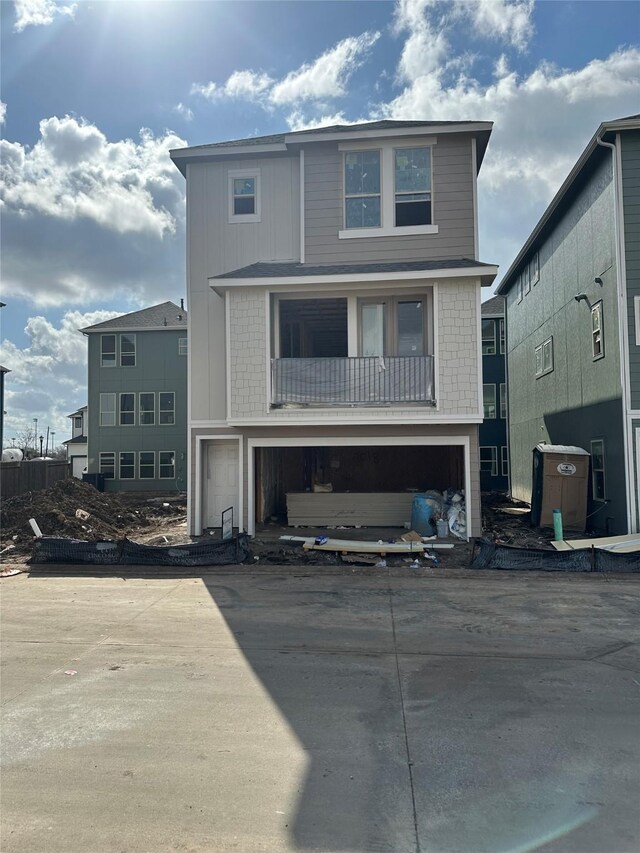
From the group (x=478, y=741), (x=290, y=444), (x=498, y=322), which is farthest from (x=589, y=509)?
(x=498, y=322)

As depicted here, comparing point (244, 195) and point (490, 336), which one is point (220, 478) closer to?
point (244, 195)

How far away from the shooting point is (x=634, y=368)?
11.7 m

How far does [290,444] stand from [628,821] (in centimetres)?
1021

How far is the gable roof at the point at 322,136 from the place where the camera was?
41.9ft

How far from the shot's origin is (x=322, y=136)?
1314 centimetres

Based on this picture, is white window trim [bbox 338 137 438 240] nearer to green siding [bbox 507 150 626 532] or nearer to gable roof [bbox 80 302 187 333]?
green siding [bbox 507 150 626 532]

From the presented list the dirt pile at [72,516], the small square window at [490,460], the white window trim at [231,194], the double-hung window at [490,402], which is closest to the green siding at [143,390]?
the dirt pile at [72,516]

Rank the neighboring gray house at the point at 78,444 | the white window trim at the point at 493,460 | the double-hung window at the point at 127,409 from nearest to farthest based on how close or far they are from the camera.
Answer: the white window trim at the point at 493,460 < the double-hung window at the point at 127,409 < the neighboring gray house at the point at 78,444

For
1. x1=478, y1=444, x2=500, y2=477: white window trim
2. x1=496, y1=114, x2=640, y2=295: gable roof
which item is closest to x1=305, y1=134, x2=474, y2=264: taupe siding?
x1=496, y1=114, x2=640, y2=295: gable roof

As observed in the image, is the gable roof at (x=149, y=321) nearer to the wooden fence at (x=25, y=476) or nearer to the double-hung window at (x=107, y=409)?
the double-hung window at (x=107, y=409)

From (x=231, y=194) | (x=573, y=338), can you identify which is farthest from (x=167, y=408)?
(x=573, y=338)

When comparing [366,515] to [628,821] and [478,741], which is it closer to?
[478,741]

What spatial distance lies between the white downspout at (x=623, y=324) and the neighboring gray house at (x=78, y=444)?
25659 mm

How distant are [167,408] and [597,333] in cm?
2063
